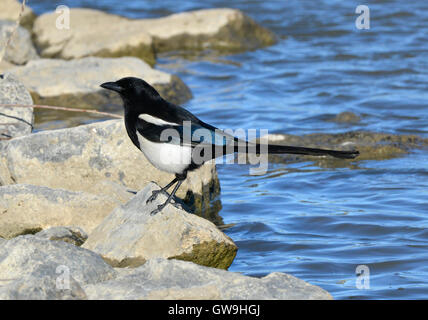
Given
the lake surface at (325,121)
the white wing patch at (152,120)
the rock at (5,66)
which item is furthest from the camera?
the rock at (5,66)

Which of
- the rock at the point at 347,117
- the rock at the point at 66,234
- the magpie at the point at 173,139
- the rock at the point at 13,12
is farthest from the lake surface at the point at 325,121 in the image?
the rock at the point at 13,12

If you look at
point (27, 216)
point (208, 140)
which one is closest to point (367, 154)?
point (208, 140)

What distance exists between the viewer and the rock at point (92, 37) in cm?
1199

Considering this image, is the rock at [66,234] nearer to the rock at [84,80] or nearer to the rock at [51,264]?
Answer: the rock at [51,264]

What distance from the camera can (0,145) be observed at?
21.7 ft

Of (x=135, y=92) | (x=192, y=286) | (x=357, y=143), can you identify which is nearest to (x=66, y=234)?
(x=135, y=92)

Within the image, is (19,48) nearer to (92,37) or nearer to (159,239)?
(92,37)

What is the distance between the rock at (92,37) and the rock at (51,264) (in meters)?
7.77

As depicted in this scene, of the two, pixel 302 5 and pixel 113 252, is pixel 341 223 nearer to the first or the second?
pixel 113 252

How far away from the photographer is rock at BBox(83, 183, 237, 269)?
4754mm

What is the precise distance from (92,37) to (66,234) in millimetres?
7645

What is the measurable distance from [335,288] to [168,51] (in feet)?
29.2

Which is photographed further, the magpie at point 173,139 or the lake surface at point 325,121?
the lake surface at point 325,121

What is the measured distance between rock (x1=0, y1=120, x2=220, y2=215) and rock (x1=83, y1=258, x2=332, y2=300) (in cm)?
220
